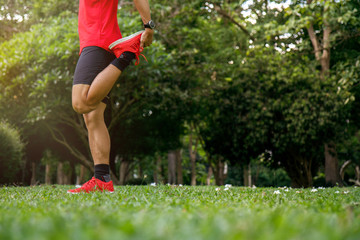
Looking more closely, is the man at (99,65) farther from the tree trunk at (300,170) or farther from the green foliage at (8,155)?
the tree trunk at (300,170)

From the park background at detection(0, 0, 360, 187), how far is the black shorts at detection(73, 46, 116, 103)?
278 inches

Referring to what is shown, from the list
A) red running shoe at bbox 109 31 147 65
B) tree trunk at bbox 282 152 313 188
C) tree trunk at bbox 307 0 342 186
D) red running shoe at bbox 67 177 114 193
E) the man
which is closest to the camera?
red running shoe at bbox 67 177 114 193

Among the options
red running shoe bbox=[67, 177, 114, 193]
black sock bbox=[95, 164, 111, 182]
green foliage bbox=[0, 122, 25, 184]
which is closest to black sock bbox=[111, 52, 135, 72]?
black sock bbox=[95, 164, 111, 182]

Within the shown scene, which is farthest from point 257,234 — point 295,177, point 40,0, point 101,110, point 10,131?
point 40,0

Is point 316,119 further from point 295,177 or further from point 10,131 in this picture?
point 10,131

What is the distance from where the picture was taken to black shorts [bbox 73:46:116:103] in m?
3.96

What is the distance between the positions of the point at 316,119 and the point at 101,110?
1012cm

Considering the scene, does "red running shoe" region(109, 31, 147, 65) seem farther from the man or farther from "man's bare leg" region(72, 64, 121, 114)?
"man's bare leg" region(72, 64, 121, 114)

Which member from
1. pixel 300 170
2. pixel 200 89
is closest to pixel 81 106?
pixel 200 89

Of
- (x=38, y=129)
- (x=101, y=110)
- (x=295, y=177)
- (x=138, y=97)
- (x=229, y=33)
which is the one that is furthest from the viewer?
(x=229, y=33)

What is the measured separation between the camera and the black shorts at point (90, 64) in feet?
13.0

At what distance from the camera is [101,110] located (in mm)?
4172

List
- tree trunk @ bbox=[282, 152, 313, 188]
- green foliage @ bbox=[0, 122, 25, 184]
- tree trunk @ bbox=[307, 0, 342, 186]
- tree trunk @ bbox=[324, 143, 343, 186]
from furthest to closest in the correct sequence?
tree trunk @ bbox=[282, 152, 313, 188], tree trunk @ bbox=[324, 143, 343, 186], tree trunk @ bbox=[307, 0, 342, 186], green foliage @ bbox=[0, 122, 25, 184]

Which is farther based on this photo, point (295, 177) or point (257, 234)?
point (295, 177)
